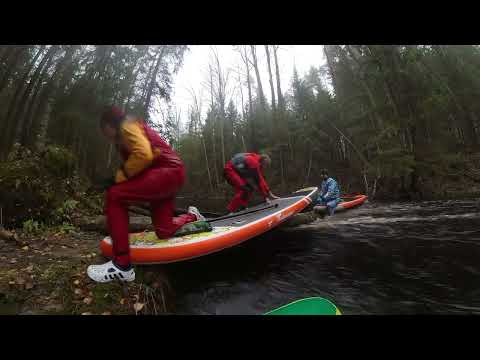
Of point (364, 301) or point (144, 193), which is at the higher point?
point (144, 193)

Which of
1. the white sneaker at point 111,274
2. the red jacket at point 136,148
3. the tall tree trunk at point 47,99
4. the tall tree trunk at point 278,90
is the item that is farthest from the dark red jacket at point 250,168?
the tall tree trunk at point 278,90

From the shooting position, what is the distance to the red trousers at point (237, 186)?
5.35m

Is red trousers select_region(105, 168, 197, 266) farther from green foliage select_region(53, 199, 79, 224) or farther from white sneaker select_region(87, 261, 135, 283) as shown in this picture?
green foliage select_region(53, 199, 79, 224)

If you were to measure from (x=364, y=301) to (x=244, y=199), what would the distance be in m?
3.42

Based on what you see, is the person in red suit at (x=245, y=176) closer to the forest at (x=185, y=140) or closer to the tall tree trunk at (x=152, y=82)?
the forest at (x=185, y=140)

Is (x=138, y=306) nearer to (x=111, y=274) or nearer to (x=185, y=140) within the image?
(x=111, y=274)

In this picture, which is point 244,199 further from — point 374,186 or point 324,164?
point 324,164

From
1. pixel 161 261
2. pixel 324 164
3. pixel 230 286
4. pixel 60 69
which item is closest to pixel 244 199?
pixel 230 286

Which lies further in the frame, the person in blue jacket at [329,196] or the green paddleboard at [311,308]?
the person in blue jacket at [329,196]

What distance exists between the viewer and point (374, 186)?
1338cm

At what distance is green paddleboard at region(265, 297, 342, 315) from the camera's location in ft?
6.68

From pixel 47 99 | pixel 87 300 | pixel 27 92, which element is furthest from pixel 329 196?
pixel 27 92
